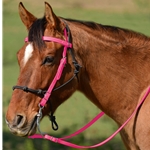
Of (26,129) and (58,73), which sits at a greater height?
(58,73)

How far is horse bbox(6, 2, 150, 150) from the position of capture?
10.3ft

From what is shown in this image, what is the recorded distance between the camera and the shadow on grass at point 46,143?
5.77 metres

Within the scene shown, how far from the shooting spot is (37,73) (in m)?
3.14

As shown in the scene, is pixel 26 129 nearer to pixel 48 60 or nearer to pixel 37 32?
pixel 48 60

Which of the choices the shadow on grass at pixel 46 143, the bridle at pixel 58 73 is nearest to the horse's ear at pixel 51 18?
the bridle at pixel 58 73

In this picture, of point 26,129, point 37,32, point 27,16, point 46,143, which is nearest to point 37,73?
point 37,32

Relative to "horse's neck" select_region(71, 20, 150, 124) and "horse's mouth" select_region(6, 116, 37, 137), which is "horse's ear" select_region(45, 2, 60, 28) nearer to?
"horse's neck" select_region(71, 20, 150, 124)

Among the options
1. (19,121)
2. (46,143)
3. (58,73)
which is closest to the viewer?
(19,121)

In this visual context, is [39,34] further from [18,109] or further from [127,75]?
[127,75]

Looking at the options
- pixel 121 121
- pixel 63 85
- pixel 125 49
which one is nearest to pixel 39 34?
pixel 63 85

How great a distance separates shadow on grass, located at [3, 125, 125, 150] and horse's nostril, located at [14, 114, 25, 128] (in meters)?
2.55

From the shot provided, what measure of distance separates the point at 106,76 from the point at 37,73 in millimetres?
610

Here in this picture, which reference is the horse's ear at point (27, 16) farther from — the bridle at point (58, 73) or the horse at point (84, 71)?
the bridle at point (58, 73)

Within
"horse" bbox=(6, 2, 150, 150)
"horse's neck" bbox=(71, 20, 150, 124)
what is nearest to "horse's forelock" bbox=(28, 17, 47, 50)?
"horse" bbox=(6, 2, 150, 150)
